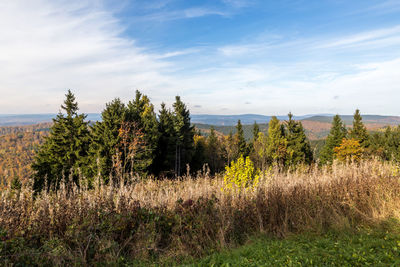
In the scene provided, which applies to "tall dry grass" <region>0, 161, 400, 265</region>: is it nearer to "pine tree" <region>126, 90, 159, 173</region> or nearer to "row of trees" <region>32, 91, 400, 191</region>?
"row of trees" <region>32, 91, 400, 191</region>

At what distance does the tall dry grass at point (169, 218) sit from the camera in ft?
11.5

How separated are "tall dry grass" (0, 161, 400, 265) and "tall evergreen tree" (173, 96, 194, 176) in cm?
2340

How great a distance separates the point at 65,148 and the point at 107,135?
5350mm

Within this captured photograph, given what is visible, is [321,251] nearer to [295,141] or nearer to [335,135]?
[295,141]

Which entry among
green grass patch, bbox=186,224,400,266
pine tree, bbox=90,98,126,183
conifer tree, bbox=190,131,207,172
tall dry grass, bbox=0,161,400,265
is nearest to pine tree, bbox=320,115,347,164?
conifer tree, bbox=190,131,207,172

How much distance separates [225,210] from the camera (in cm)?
444

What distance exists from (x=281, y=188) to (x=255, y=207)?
0.97 meters

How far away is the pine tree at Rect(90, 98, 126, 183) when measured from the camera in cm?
1820

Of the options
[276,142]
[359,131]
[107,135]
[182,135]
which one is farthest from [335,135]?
[107,135]

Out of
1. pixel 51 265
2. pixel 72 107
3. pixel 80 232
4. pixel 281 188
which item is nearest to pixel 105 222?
pixel 80 232

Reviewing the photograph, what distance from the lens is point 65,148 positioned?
68.0 feet

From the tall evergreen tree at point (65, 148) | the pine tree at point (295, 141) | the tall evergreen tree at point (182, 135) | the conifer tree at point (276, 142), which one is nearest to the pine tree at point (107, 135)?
the tall evergreen tree at point (65, 148)

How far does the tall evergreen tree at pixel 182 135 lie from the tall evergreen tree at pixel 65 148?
10.8 meters

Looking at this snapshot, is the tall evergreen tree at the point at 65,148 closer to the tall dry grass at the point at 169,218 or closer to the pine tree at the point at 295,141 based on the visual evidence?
the tall dry grass at the point at 169,218
